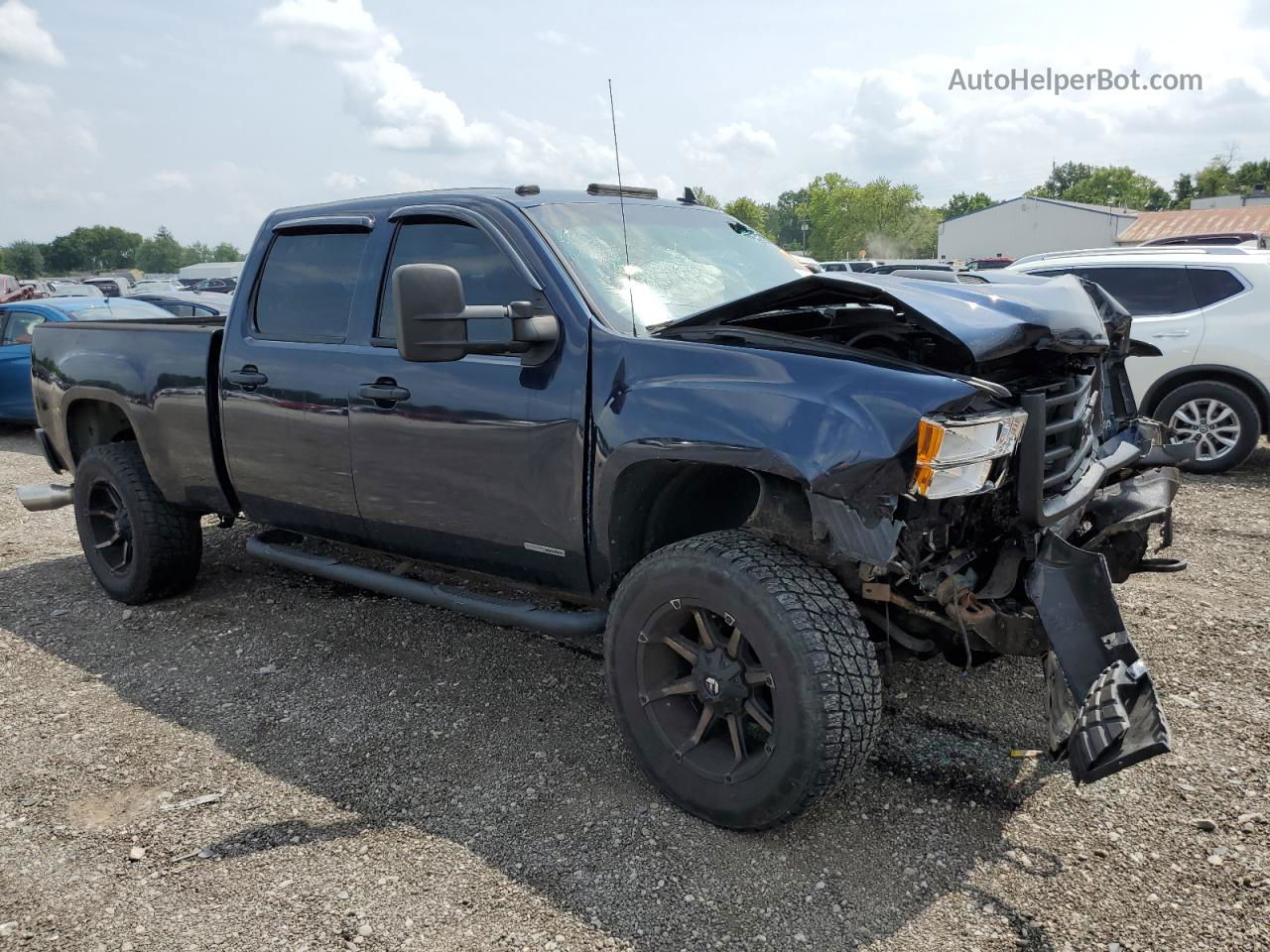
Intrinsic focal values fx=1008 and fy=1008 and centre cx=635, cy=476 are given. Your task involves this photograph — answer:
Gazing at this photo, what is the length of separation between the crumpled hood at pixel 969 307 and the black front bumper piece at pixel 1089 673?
1.97 feet

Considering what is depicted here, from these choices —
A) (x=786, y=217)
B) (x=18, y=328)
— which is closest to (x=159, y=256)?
(x=786, y=217)

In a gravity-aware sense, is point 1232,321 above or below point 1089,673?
above

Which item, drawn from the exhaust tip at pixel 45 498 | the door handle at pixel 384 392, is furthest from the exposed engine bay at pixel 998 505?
the exhaust tip at pixel 45 498

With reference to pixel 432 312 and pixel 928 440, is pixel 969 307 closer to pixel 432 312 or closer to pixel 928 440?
pixel 928 440

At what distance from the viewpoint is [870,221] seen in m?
91.3

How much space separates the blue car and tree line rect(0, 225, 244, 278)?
116 m

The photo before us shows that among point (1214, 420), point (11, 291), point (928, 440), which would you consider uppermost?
point (11, 291)

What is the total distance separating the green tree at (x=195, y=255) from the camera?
147m

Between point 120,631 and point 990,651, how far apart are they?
4.09 metres

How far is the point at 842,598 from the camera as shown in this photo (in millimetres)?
2877

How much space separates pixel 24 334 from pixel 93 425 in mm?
7212

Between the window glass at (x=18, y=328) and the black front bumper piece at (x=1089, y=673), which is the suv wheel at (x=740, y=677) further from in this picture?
the window glass at (x=18, y=328)

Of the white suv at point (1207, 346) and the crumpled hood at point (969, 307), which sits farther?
the white suv at point (1207, 346)

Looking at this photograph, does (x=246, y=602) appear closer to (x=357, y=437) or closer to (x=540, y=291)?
(x=357, y=437)
